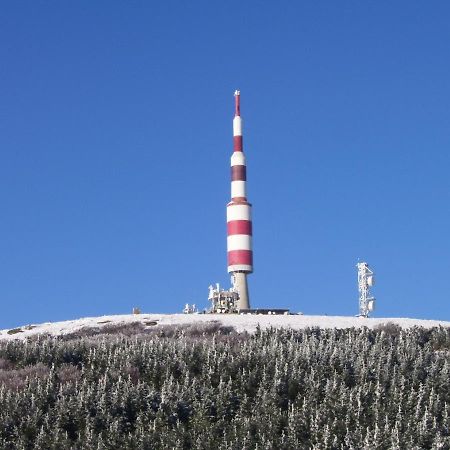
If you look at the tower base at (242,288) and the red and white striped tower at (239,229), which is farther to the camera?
the red and white striped tower at (239,229)

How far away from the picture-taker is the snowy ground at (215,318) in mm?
51719

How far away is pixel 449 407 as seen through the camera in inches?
1070

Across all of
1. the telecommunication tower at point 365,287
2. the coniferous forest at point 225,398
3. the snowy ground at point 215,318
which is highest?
the telecommunication tower at point 365,287

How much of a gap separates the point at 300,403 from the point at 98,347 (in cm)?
1296

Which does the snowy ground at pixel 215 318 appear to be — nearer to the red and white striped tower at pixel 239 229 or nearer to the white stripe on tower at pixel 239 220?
the red and white striped tower at pixel 239 229

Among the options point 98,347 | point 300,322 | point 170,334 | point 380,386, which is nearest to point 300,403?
point 380,386

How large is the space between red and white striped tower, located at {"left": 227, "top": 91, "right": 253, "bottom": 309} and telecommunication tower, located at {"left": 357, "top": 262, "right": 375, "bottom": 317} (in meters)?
9.44

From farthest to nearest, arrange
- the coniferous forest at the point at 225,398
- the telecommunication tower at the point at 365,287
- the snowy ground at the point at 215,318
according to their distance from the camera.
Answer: the telecommunication tower at the point at 365,287, the snowy ground at the point at 215,318, the coniferous forest at the point at 225,398

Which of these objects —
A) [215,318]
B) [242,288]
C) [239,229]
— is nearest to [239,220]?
[239,229]

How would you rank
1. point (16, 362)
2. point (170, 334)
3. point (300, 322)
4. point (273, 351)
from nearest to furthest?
point (273, 351), point (16, 362), point (170, 334), point (300, 322)

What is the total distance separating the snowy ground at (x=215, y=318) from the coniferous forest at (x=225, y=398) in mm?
14247

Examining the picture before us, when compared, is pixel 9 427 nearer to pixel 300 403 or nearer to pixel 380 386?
pixel 300 403

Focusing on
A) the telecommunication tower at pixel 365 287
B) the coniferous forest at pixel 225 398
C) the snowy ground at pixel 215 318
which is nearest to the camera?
the coniferous forest at pixel 225 398

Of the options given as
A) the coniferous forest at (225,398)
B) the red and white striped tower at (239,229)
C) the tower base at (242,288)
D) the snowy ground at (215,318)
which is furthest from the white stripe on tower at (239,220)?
the coniferous forest at (225,398)
